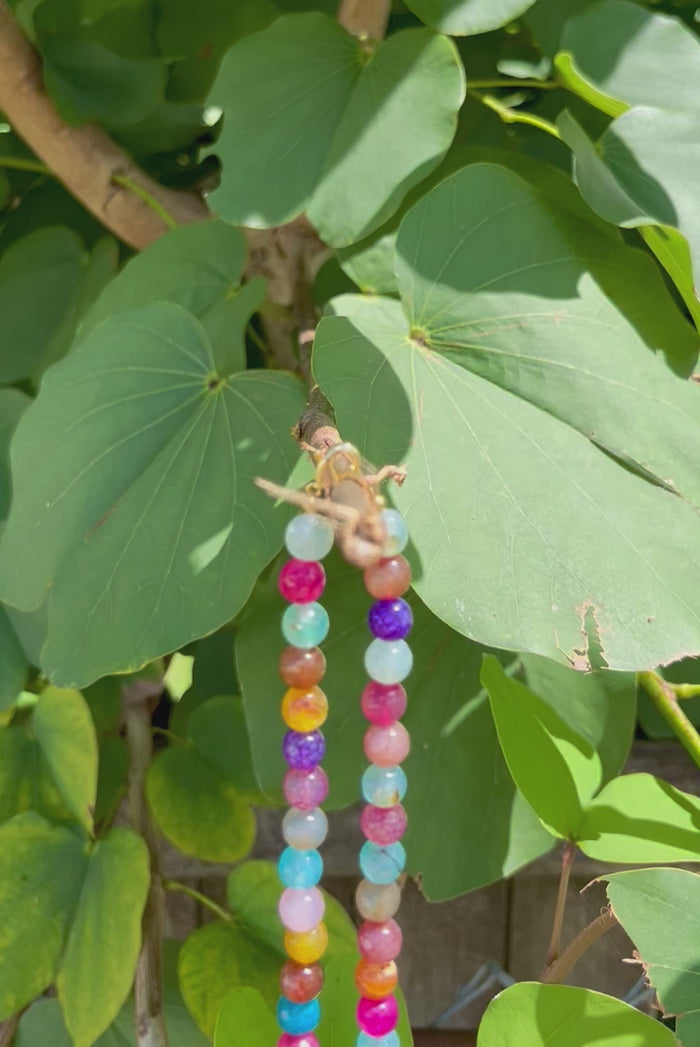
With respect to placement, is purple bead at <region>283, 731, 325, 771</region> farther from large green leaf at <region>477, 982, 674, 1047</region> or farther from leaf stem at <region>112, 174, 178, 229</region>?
leaf stem at <region>112, 174, 178, 229</region>

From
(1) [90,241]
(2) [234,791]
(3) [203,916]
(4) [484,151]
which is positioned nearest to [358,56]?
(4) [484,151]

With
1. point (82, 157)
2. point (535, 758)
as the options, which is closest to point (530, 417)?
point (535, 758)

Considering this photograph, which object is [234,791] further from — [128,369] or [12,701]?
[128,369]

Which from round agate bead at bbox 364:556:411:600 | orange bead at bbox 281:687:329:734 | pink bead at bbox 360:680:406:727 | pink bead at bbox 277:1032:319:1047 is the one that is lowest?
pink bead at bbox 277:1032:319:1047

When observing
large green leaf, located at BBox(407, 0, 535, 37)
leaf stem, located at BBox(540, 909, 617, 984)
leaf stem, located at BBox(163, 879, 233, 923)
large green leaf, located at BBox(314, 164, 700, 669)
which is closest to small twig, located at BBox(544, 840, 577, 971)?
leaf stem, located at BBox(540, 909, 617, 984)

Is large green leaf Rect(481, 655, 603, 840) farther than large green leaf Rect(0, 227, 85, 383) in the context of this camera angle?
No

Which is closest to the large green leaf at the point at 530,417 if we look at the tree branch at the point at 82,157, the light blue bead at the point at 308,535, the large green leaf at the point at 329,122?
the large green leaf at the point at 329,122

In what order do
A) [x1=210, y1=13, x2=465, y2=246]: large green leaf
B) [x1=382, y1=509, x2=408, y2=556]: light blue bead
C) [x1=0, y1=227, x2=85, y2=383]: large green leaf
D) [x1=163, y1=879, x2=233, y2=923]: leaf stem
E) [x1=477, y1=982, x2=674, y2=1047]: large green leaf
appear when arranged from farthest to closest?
[x1=0, y1=227, x2=85, y2=383]: large green leaf < [x1=163, y1=879, x2=233, y2=923]: leaf stem < [x1=210, y1=13, x2=465, y2=246]: large green leaf < [x1=477, y1=982, x2=674, y2=1047]: large green leaf < [x1=382, y1=509, x2=408, y2=556]: light blue bead
